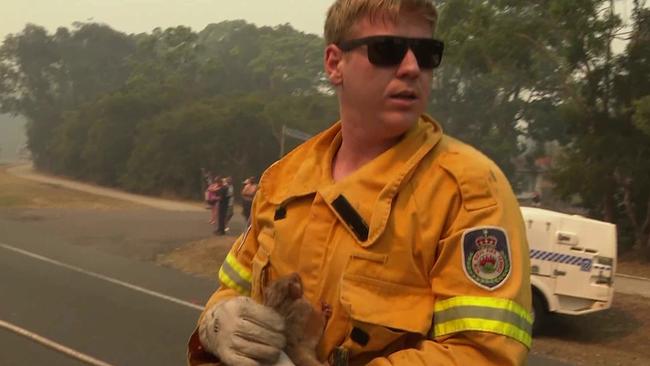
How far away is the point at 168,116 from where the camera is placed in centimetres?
3184

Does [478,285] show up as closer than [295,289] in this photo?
Yes

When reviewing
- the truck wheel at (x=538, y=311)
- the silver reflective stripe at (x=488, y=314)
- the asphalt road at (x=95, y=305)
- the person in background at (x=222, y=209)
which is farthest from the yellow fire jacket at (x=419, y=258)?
the person in background at (x=222, y=209)

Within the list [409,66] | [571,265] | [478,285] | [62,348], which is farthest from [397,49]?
[571,265]

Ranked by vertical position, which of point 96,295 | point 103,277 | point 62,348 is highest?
point 62,348

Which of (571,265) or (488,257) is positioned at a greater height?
(488,257)

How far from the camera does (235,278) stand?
2.19 metres

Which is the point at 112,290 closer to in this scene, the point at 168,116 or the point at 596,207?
the point at 596,207

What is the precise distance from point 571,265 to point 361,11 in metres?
7.90

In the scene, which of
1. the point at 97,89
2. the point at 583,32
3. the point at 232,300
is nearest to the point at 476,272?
the point at 232,300

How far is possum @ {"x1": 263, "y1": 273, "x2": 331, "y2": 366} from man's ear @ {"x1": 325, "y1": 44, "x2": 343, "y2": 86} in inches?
19.4

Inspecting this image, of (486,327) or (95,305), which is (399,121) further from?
(95,305)

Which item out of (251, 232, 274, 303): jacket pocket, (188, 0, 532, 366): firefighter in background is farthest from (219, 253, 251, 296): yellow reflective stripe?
(188, 0, 532, 366): firefighter in background

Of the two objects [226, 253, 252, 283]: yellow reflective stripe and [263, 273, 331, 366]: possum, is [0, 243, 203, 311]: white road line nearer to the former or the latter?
[226, 253, 252, 283]: yellow reflective stripe

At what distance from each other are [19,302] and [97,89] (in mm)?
34375
